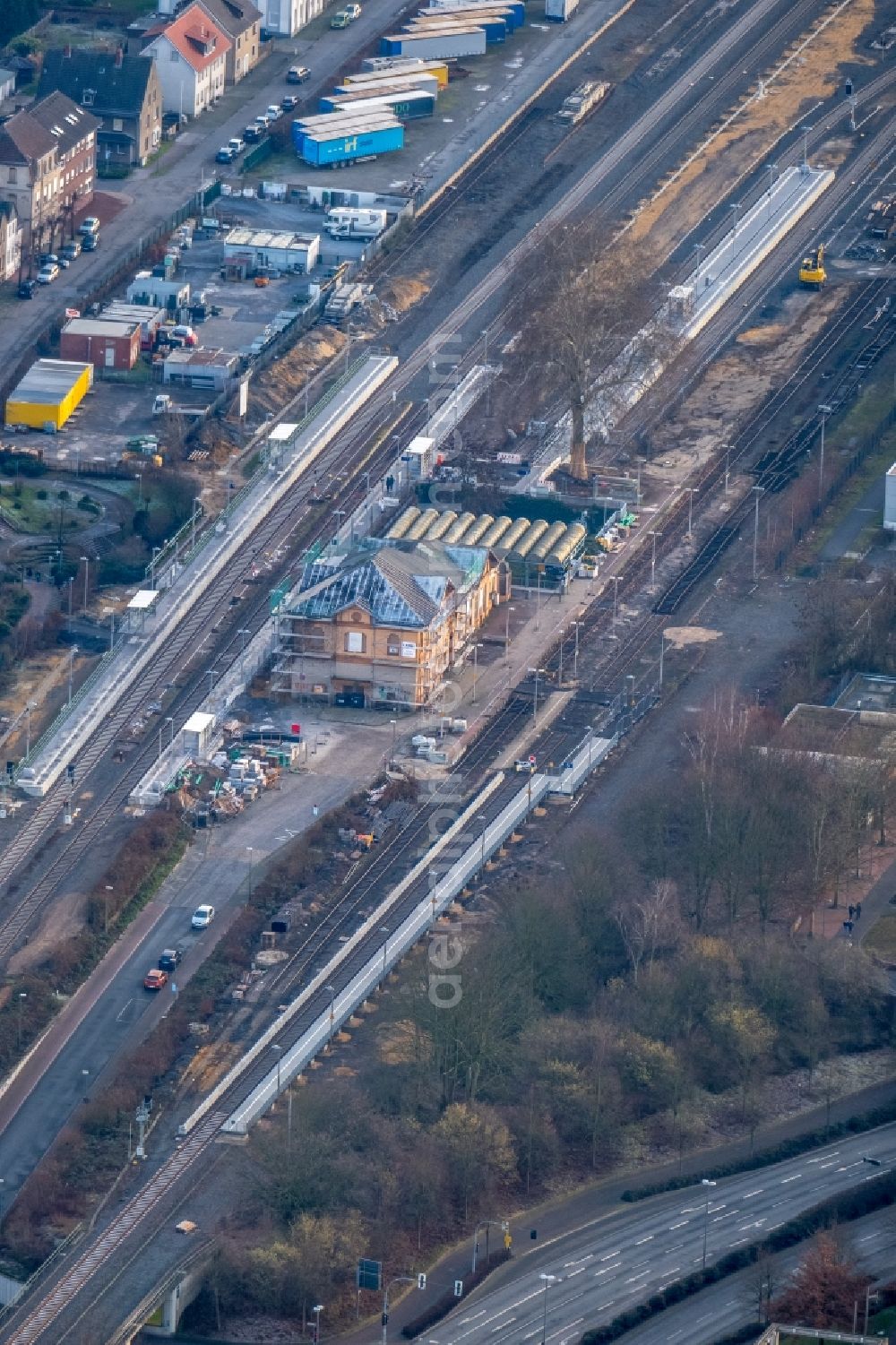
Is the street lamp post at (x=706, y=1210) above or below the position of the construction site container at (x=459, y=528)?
below

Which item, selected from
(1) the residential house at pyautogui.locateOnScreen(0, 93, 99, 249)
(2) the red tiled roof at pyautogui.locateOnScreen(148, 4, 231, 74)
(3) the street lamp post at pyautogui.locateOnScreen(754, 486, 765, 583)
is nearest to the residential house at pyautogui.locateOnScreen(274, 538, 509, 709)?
(3) the street lamp post at pyautogui.locateOnScreen(754, 486, 765, 583)

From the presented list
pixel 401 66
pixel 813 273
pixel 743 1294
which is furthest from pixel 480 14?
pixel 743 1294

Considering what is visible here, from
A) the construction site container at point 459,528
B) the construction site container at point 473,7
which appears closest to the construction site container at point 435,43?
the construction site container at point 473,7

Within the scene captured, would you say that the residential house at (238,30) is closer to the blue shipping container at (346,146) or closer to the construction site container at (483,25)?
the blue shipping container at (346,146)

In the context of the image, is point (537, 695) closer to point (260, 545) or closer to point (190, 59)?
point (260, 545)

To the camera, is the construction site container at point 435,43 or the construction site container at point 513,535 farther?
the construction site container at point 435,43

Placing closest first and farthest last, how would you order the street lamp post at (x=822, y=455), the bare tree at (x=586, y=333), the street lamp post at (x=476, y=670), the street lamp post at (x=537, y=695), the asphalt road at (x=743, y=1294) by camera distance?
the asphalt road at (x=743, y=1294), the street lamp post at (x=537, y=695), the street lamp post at (x=476, y=670), the bare tree at (x=586, y=333), the street lamp post at (x=822, y=455)
